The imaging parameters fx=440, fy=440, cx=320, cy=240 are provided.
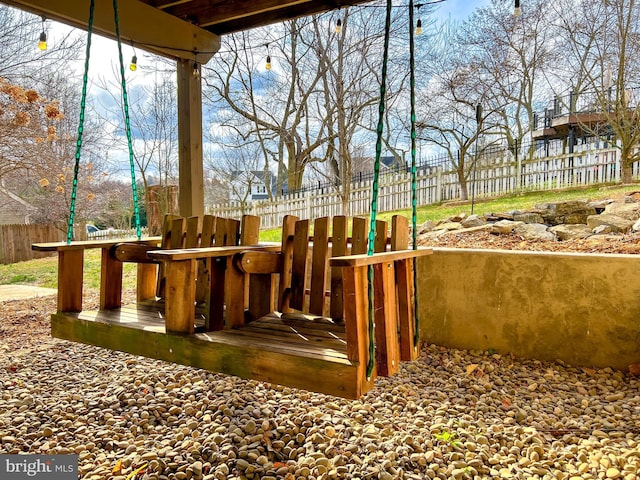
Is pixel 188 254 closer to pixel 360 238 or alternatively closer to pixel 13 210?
pixel 360 238

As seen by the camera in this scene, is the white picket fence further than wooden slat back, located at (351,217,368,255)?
Yes

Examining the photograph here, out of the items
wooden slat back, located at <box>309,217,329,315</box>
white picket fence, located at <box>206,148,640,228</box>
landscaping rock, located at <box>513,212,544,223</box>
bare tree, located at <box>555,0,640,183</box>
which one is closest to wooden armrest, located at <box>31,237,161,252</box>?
wooden slat back, located at <box>309,217,329,315</box>

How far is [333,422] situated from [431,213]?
13.4 feet

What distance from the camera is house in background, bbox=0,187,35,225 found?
504cm

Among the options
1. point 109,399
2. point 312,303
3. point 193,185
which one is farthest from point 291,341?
point 193,185

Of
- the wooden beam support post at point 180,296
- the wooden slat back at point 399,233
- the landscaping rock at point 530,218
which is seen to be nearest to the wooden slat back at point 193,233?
the wooden beam support post at point 180,296

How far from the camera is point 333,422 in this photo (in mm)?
2070

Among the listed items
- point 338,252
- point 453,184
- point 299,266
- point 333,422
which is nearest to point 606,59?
point 453,184

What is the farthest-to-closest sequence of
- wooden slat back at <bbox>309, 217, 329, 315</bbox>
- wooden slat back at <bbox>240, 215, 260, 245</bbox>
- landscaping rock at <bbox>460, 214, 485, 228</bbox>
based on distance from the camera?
landscaping rock at <bbox>460, 214, 485, 228</bbox> → wooden slat back at <bbox>240, 215, 260, 245</bbox> → wooden slat back at <bbox>309, 217, 329, 315</bbox>

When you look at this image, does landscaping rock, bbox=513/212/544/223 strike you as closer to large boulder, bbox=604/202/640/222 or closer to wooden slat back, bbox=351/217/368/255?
large boulder, bbox=604/202/640/222

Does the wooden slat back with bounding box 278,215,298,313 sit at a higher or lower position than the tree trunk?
lower

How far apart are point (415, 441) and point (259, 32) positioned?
5.24m

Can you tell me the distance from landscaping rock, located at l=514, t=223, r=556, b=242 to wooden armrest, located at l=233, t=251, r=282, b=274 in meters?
2.94

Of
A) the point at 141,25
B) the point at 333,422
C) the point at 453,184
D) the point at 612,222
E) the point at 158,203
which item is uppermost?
the point at 141,25
